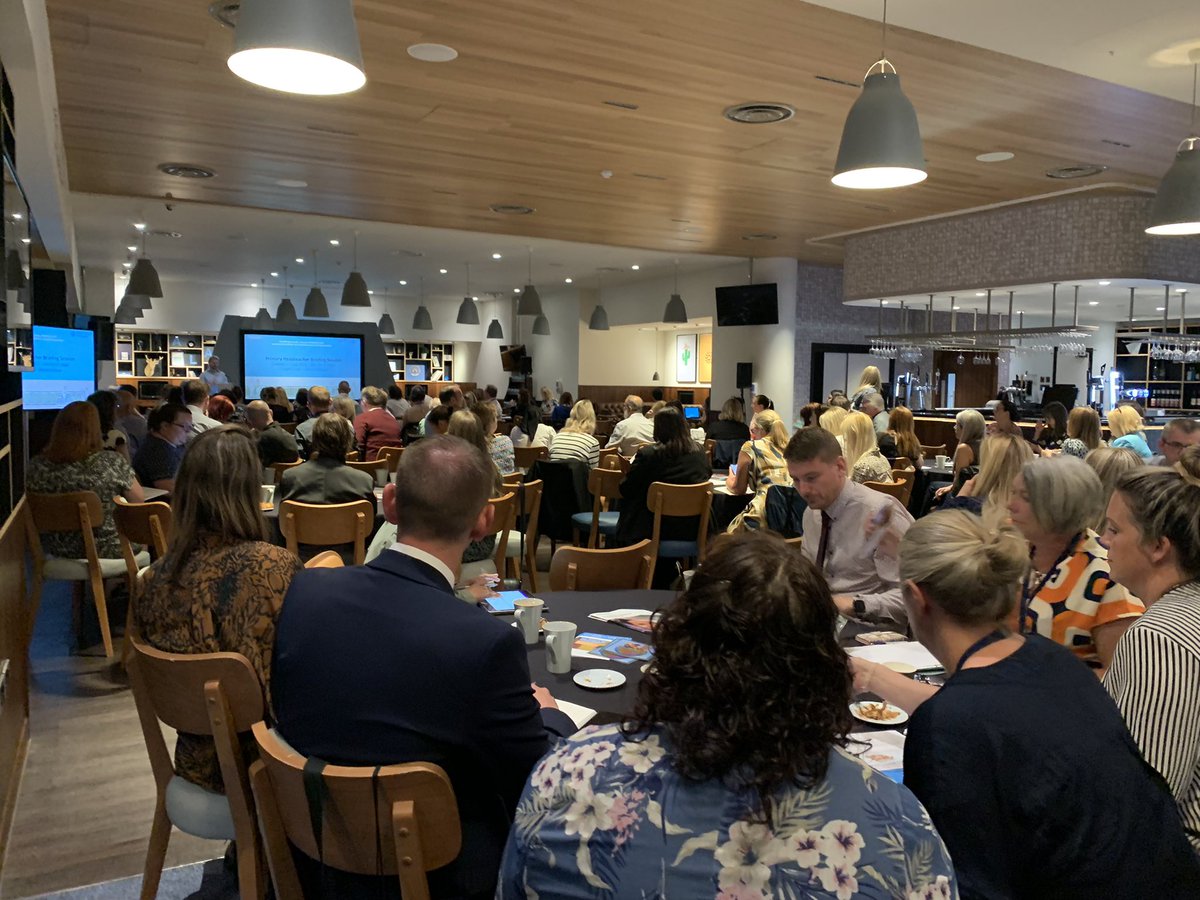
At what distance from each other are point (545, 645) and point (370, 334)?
666 inches

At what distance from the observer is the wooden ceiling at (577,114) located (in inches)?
150

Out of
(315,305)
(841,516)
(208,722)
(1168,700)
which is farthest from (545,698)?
(315,305)

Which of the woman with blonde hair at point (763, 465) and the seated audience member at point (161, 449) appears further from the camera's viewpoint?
the seated audience member at point (161, 449)

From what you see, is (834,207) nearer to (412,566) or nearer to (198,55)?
(198,55)

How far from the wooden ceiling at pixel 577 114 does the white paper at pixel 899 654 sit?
260 centimetres

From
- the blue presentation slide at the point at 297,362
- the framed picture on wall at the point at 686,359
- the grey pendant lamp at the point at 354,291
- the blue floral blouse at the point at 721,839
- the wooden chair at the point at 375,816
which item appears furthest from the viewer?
the framed picture on wall at the point at 686,359

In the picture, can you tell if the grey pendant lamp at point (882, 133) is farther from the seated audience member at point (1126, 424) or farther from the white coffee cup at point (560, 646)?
the seated audience member at point (1126, 424)

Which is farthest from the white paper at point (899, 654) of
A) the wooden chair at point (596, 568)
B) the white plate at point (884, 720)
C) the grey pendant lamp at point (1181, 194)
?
the grey pendant lamp at point (1181, 194)

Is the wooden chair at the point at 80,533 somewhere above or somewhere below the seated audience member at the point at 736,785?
below

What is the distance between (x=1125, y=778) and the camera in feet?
4.27

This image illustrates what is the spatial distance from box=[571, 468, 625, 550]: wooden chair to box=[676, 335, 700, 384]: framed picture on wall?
38.3 ft

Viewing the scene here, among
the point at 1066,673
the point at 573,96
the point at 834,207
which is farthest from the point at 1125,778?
the point at 834,207

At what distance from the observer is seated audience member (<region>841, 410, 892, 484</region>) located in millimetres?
5879

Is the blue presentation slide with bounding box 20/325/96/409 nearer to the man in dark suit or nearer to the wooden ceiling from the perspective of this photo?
the wooden ceiling
